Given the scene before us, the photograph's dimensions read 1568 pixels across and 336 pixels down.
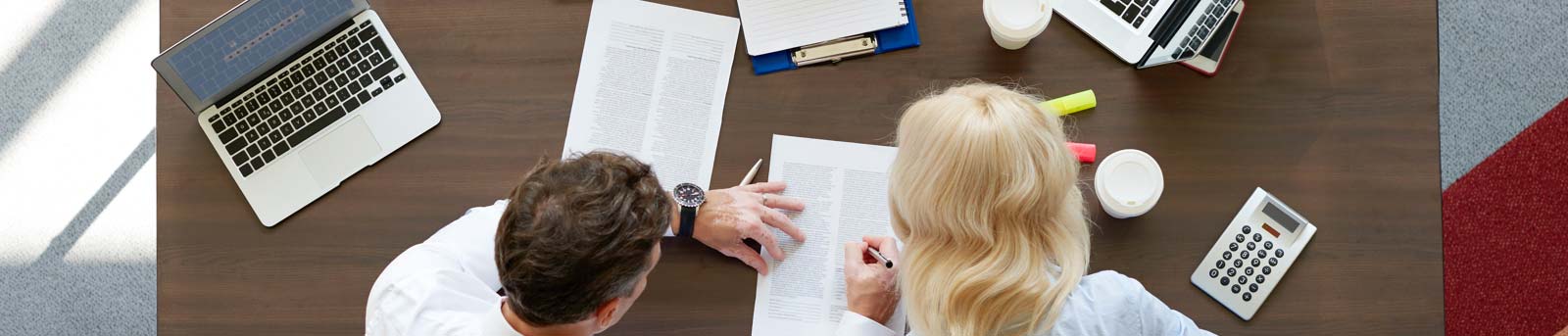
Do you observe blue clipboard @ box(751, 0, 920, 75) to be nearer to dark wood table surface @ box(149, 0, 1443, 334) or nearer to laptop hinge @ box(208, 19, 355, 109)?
dark wood table surface @ box(149, 0, 1443, 334)

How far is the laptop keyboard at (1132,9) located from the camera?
56.3 inches

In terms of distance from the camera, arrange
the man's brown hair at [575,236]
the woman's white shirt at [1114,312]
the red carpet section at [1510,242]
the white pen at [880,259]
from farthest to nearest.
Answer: the red carpet section at [1510,242] < the white pen at [880,259] < the woman's white shirt at [1114,312] < the man's brown hair at [575,236]

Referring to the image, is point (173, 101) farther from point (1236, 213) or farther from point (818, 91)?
point (1236, 213)

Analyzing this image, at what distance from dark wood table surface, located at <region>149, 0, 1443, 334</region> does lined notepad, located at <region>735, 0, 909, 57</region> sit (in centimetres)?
4

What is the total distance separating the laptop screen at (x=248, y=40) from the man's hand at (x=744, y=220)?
0.62 metres

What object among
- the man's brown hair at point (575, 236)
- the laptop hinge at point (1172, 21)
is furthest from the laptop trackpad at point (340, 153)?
the laptop hinge at point (1172, 21)

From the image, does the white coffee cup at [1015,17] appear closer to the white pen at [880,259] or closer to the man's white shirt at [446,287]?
the white pen at [880,259]

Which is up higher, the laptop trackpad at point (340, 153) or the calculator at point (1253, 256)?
the laptop trackpad at point (340, 153)

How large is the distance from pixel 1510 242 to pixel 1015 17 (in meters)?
1.41

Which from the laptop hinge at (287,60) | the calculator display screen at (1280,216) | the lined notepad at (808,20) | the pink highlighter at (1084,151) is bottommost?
the calculator display screen at (1280,216)

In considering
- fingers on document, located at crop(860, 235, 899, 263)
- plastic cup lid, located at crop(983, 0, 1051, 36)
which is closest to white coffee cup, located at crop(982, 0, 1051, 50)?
plastic cup lid, located at crop(983, 0, 1051, 36)

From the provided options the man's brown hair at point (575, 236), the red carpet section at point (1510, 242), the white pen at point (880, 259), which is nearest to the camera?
the man's brown hair at point (575, 236)

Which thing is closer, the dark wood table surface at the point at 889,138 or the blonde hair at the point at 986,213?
the blonde hair at the point at 986,213

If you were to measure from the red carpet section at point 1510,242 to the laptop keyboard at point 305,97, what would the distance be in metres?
2.09
